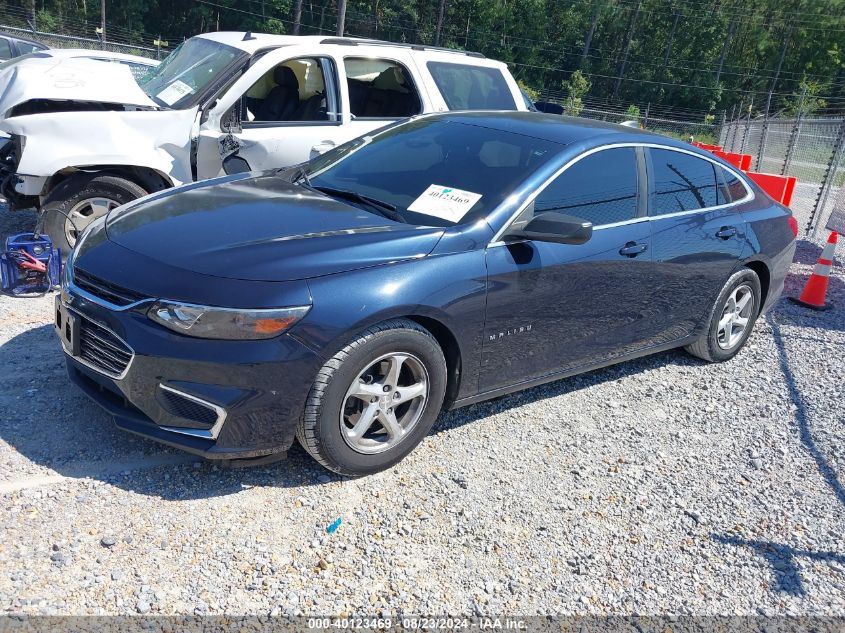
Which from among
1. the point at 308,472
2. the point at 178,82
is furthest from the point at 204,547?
the point at 178,82

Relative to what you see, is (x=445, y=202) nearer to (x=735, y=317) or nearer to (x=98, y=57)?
(x=735, y=317)

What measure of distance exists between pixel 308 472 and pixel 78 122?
3.77 metres

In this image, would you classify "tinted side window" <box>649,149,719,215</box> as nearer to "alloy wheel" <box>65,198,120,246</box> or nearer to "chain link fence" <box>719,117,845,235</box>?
"alloy wheel" <box>65,198,120,246</box>

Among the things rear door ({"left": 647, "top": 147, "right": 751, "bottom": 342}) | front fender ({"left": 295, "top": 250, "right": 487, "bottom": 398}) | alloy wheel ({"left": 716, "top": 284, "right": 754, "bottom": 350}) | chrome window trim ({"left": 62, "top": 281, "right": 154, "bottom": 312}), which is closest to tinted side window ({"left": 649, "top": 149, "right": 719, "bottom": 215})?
rear door ({"left": 647, "top": 147, "right": 751, "bottom": 342})

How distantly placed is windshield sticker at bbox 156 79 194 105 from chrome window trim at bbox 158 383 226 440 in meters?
3.92

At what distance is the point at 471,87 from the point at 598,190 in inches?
133

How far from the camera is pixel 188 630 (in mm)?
2461

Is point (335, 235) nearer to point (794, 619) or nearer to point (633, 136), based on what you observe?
point (633, 136)

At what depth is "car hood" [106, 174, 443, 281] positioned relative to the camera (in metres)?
3.14

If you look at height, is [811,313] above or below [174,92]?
below

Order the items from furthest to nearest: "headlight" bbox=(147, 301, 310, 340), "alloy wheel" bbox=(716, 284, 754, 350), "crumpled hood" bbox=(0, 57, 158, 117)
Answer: "crumpled hood" bbox=(0, 57, 158, 117)
"alloy wheel" bbox=(716, 284, 754, 350)
"headlight" bbox=(147, 301, 310, 340)

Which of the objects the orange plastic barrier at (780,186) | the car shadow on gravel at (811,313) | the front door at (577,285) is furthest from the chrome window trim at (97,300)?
the orange plastic barrier at (780,186)

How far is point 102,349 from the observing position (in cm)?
319

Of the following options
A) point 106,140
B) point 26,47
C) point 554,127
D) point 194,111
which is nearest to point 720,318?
point 554,127
